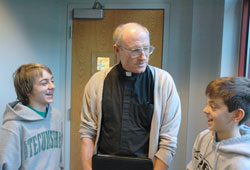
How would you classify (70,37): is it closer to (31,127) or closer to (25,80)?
(25,80)

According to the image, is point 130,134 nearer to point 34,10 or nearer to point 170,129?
point 170,129

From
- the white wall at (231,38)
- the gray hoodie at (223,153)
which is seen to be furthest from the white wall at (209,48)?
the gray hoodie at (223,153)

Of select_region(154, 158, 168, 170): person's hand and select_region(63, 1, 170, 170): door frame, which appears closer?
select_region(154, 158, 168, 170): person's hand

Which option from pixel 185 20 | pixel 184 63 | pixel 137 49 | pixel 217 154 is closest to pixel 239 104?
pixel 217 154

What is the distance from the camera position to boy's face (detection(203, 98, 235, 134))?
925mm

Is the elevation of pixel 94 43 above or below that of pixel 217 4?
below

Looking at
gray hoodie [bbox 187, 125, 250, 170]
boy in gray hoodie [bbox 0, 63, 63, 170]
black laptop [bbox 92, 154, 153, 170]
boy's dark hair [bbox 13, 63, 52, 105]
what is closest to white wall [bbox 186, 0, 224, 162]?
gray hoodie [bbox 187, 125, 250, 170]

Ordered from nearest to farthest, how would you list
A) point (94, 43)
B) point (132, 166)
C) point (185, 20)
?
point (132, 166), point (185, 20), point (94, 43)

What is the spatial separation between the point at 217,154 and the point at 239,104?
247 mm

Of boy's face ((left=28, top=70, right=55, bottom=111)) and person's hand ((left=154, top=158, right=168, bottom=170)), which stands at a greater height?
boy's face ((left=28, top=70, right=55, bottom=111))

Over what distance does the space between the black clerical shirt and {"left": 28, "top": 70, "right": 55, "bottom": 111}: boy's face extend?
33cm

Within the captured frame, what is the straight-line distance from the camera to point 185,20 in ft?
6.79

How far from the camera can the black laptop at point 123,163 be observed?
108 centimetres

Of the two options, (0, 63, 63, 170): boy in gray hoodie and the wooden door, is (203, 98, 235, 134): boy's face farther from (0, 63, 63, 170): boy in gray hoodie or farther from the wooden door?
the wooden door
